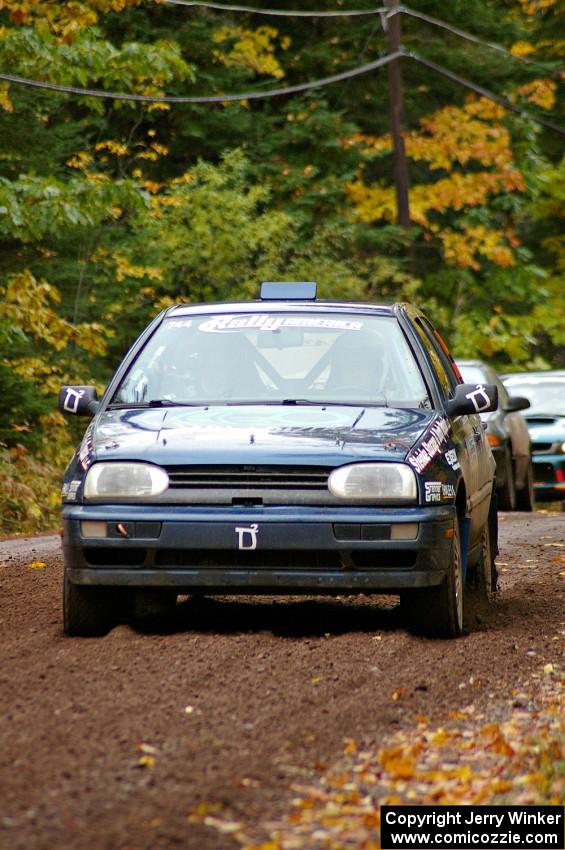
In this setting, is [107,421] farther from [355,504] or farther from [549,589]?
[549,589]

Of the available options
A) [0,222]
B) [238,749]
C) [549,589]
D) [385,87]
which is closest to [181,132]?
[385,87]

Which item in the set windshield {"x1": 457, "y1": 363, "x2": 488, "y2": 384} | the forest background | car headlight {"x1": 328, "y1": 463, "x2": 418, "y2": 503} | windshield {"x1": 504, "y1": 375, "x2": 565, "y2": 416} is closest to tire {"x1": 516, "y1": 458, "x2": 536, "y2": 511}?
windshield {"x1": 457, "y1": 363, "x2": 488, "y2": 384}

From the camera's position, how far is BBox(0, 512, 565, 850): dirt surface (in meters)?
4.43

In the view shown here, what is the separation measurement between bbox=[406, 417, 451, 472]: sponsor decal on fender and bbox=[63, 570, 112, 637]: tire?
1.62m

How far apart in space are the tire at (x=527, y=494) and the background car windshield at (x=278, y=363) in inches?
391

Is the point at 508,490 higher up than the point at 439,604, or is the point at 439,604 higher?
the point at 439,604

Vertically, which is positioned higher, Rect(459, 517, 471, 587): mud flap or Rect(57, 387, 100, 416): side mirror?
Rect(57, 387, 100, 416): side mirror

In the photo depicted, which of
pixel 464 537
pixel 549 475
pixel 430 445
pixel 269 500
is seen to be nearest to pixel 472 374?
pixel 549 475

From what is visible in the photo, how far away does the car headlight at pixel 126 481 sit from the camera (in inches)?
280

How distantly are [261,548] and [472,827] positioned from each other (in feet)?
9.04

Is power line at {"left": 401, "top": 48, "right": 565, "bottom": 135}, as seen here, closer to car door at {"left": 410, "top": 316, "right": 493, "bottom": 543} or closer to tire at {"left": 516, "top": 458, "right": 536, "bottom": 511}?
tire at {"left": 516, "top": 458, "right": 536, "bottom": 511}

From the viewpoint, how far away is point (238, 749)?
517 cm

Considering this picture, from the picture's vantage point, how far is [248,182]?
27.6 metres

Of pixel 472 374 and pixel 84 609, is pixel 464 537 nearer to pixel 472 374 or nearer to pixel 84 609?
pixel 84 609
